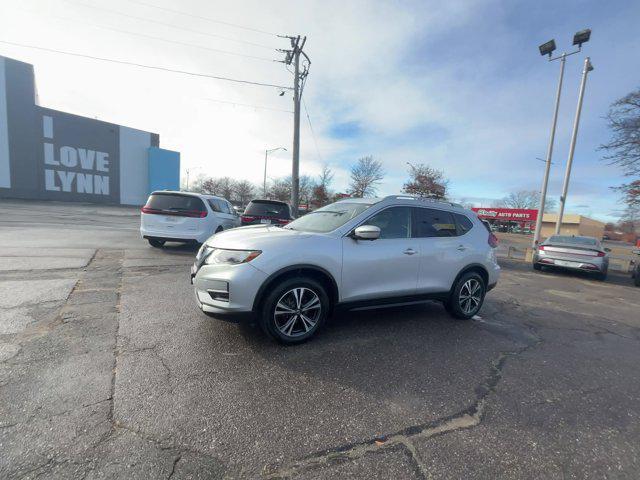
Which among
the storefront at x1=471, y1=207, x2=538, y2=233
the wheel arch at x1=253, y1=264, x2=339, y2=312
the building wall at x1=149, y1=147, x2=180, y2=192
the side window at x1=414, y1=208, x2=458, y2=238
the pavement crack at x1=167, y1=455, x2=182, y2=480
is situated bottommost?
the pavement crack at x1=167, y1=455, x2=182, y2=480

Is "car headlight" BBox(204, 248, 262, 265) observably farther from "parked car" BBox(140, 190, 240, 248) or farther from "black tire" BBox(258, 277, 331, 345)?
"parked car" BBox(140, 190, 240, 248)

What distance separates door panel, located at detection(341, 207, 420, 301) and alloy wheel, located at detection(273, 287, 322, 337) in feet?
1.33

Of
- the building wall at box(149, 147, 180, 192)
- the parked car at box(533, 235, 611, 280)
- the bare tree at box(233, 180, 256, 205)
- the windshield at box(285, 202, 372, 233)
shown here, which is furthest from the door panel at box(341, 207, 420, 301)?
the bare tree at box(233, 180, 256, 205)

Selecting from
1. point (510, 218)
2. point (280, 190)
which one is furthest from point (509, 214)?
point (280, 190)

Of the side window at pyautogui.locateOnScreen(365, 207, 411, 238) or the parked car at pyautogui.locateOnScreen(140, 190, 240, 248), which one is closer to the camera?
the side window at pyautogui.locateOnScreen(365, 207, 411, 238)

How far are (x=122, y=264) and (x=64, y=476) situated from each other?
6.27 m

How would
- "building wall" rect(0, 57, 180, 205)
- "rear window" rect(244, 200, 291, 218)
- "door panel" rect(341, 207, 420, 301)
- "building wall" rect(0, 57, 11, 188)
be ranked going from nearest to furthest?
"door panel" rect(341, 207, 420, 301) < "rear window" rect(244, 200, 291, 218) < "building wall" rect(0, 57, 11, 188) < "building wall" rect(0, 57, 180, 205)

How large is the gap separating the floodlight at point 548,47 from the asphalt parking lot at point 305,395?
14441 mm

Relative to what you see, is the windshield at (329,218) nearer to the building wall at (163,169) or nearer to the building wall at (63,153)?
the building wall at (63,153)

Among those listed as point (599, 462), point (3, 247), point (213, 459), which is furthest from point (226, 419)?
point (3, 247)

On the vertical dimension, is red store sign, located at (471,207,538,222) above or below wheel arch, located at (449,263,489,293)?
above

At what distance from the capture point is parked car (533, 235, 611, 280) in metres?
9.48

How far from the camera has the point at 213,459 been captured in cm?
197

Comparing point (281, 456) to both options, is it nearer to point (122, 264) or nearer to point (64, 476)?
point (64, 476)
